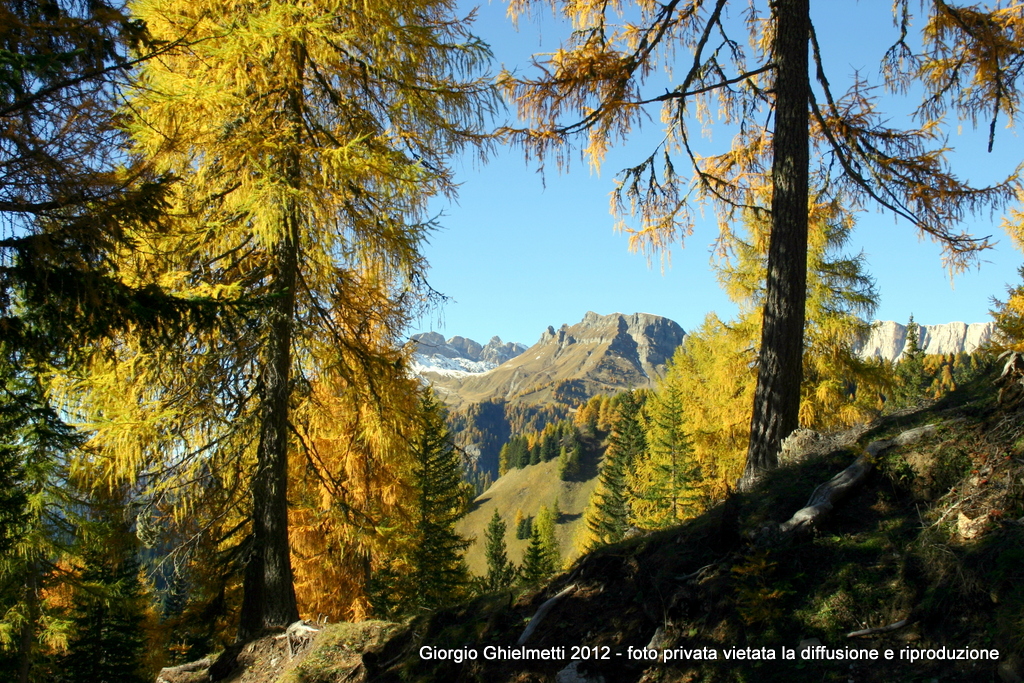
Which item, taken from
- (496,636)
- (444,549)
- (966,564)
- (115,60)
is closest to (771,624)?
(966,564)

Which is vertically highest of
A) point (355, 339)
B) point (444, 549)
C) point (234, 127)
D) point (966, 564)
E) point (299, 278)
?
point (234, 127)

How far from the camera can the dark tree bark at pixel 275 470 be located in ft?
21.7

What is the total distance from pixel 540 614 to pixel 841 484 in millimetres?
2217

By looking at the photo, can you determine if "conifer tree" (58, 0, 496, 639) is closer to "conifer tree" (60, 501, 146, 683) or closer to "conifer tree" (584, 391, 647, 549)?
"conifer tree" (60, 501, 146, 683)

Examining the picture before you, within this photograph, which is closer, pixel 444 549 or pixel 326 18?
pixel 326 18

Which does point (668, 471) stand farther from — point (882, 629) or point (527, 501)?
point (527, 501)

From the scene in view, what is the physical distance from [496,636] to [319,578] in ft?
36.0

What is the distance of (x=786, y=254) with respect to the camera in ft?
21.0

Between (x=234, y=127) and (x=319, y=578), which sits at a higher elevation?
(x=234, y=127)

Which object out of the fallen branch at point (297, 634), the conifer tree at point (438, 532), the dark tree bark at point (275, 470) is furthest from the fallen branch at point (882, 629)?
the conifer tree at point (438, 532)

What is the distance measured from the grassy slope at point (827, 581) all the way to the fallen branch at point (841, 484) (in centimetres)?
8

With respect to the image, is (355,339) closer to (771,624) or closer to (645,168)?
(645,168)

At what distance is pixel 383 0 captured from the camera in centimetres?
653

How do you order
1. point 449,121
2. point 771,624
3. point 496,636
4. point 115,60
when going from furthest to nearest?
point 449,121
point 496,636
point 115,60
point 771,624
